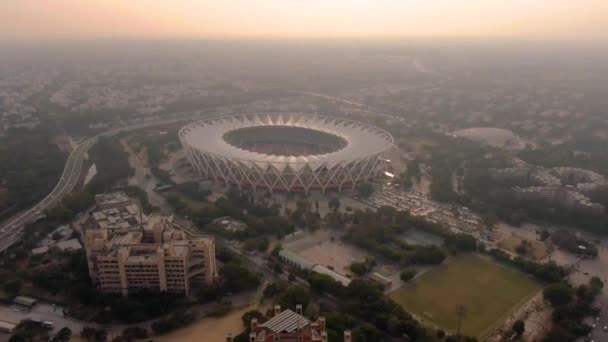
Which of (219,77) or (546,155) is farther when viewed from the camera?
(219,77)

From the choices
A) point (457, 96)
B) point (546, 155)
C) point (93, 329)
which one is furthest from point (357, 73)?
point (93, 329)

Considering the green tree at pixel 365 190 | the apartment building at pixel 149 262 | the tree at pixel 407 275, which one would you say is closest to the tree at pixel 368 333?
the tree at pixel 407 275

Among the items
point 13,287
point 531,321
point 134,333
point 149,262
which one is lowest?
point 531,321

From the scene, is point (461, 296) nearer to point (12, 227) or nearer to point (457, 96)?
Result: point (12, 227)

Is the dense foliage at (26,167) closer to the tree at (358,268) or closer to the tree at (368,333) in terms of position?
the tree at (358,268)

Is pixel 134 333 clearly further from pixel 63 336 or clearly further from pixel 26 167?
pixel 26 167

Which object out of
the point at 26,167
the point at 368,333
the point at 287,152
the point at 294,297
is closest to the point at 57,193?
the point at 26,167

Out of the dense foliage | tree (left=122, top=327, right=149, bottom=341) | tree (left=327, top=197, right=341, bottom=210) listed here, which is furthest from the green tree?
the dense foliage
